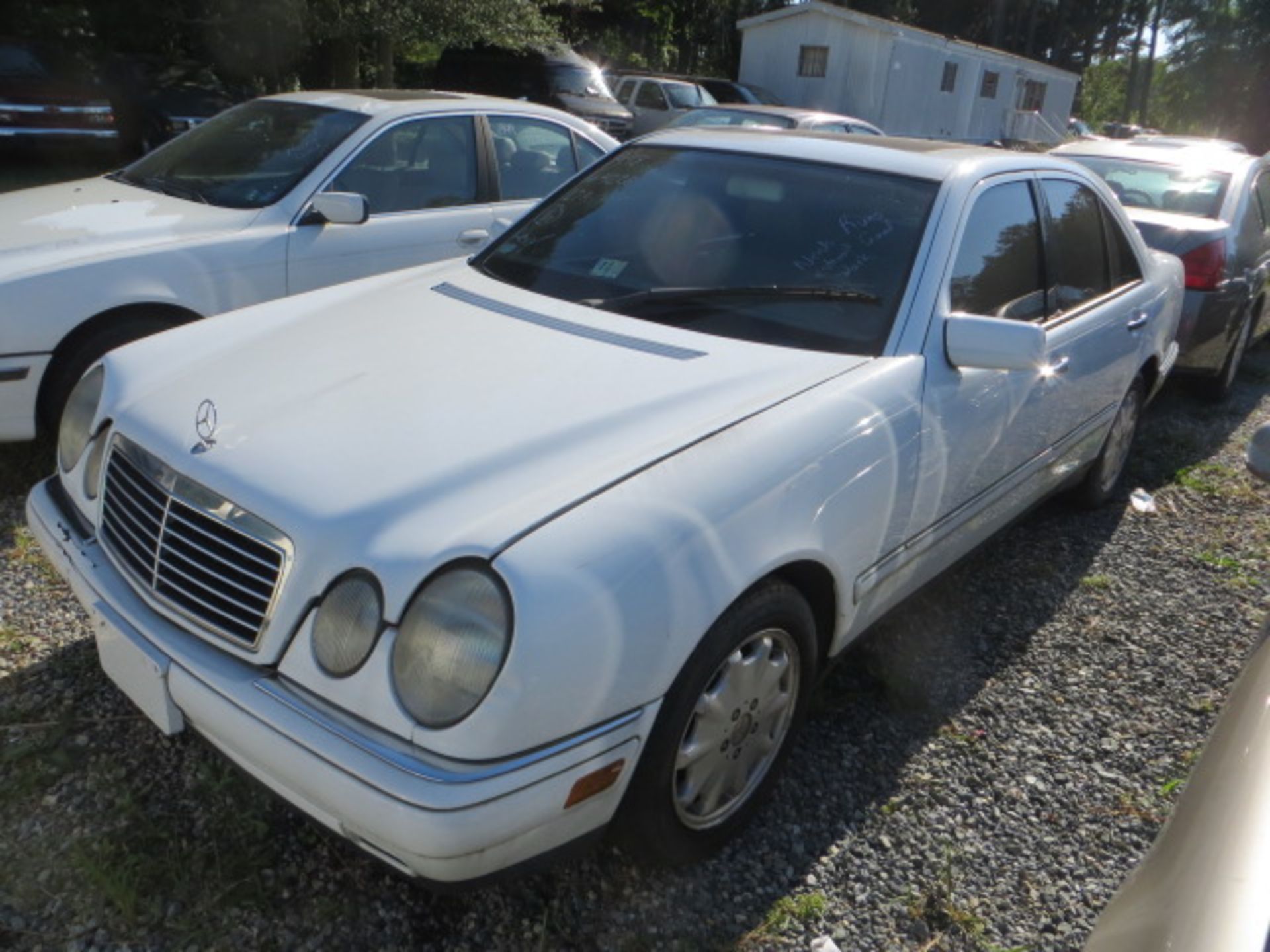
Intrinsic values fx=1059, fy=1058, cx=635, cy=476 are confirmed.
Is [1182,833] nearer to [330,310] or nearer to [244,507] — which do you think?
[244,507]

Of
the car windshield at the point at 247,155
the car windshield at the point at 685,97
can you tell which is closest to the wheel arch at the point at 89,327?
the car windshield at the point at 247,155

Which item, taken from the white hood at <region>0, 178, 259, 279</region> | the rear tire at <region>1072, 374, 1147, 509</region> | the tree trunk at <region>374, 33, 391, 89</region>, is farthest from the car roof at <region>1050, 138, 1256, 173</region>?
the tree trunk at <region>374, 33, 391, 89</region>

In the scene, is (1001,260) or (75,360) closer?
(1001,260)

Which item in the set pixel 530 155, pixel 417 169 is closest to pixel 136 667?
pixel 417 169

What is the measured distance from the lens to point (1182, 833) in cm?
156

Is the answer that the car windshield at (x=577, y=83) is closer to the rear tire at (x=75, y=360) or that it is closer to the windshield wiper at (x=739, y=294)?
the rear tire at (x=75, y=360)

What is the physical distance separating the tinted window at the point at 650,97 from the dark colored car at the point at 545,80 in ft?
5.96

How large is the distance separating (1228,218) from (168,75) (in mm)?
12268

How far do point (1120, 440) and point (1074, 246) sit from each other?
124cm

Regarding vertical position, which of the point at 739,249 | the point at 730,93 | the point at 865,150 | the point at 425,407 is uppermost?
the point at 865,150

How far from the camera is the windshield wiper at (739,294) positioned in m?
2.88

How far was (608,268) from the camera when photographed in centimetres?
320

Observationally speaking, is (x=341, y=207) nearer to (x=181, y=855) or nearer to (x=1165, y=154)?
(x=181, y=855)

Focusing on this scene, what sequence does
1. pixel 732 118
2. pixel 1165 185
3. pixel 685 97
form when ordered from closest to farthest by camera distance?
pixel 1165 185 → pixel 732 118 → pixel 685 97
